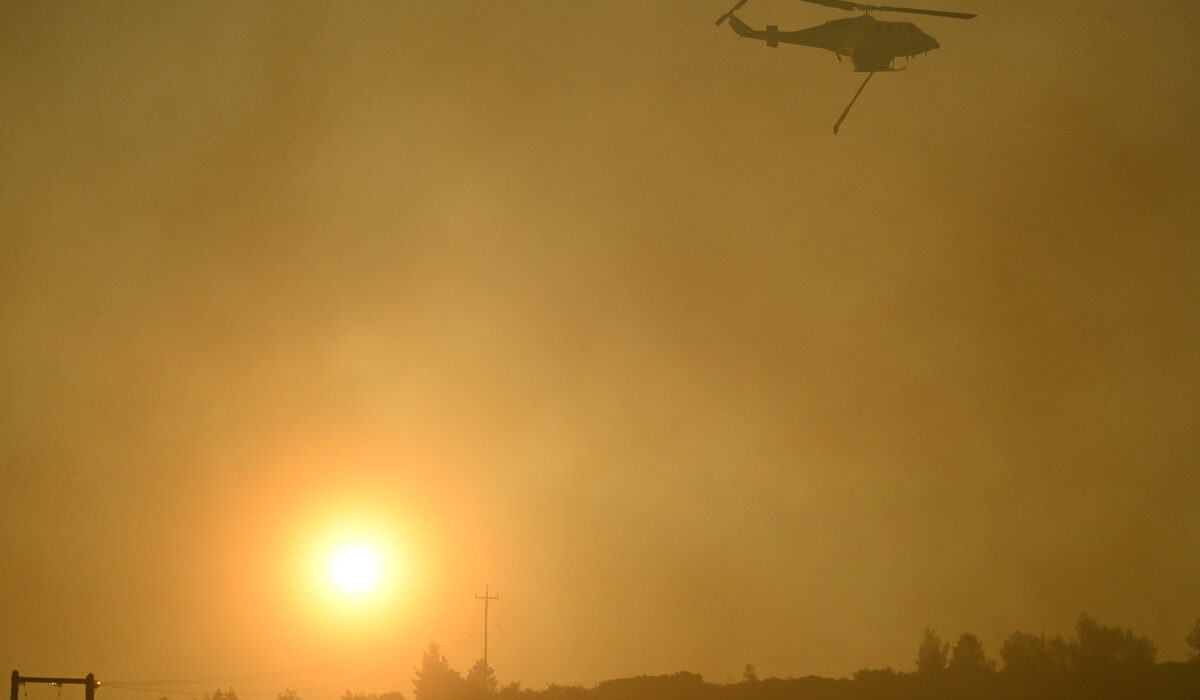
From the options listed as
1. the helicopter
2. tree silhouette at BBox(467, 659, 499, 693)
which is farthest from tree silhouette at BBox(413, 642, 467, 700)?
the helicopter

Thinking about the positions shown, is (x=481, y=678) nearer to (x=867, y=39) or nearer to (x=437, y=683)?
(x=437, y=683)

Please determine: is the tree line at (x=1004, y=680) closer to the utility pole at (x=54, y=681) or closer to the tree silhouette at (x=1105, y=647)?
Result: the tree silhouette at (x=1105, y=647)

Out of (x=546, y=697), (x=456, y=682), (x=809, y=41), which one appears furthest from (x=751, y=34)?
(x=456, y=682)

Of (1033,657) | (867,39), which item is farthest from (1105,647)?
(867,39)

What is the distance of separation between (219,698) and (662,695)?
101137 mm

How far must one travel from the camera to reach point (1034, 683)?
6912cm

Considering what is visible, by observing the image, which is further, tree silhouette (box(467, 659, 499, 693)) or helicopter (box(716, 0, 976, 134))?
tree silhouette (box(467, 659, 499, 693))

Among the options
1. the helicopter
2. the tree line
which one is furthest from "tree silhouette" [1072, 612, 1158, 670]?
the helicopter

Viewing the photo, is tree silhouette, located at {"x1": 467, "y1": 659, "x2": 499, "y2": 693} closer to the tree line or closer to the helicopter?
the tree line

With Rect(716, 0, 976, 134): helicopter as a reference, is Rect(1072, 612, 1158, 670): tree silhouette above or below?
below

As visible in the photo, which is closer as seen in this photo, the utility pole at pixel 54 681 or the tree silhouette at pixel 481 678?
the utility pole at pixel 54 681

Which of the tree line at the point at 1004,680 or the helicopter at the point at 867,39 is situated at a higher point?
the helicopter at the point at 867,39

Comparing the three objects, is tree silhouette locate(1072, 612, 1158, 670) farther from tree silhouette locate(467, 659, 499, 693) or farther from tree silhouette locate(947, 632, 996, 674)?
tree silhouette locate(467, 659, 499, 693)

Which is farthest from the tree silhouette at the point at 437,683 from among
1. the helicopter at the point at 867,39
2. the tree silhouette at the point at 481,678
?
the helicopter at the point at 867,39
